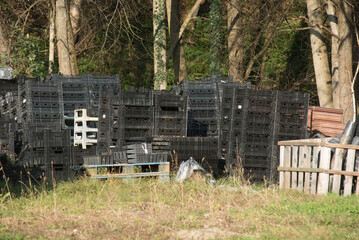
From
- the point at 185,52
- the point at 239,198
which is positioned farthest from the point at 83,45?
the point at 239,198

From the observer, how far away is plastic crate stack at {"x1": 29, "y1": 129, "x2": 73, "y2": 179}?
1014 cm

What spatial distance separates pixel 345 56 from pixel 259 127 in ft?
20.8

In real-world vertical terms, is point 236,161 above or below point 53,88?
below

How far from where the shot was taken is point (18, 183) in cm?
1034

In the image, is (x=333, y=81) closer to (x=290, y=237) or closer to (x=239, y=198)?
(x=239, y=198)

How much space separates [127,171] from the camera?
10500 millimetres

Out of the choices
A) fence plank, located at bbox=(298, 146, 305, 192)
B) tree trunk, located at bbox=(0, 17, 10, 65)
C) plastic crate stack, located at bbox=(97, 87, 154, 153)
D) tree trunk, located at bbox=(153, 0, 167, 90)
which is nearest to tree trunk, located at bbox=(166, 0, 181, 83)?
tree trunk, located at bbox=(153, 0, 167, 90)

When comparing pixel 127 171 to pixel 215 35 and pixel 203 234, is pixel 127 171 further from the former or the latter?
pixel 215 35

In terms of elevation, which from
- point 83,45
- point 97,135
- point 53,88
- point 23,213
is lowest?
point 23,213

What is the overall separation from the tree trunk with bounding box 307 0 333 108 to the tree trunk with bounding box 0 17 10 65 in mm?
12052

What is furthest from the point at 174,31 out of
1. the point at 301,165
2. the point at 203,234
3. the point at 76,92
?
the point at 203,234

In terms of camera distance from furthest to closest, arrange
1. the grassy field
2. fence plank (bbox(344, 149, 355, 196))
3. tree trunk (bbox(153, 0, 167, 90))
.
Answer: tree trunk (bbox(153, 0, 167, 90)), fence plank (bbox(344, 149, 355, 196)), the grassy field

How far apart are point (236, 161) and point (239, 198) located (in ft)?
8.64

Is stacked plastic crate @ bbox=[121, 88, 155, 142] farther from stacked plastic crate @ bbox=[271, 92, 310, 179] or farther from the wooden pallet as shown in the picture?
stacked plastic crate @ bbox=[271, 92, 310, 179]
